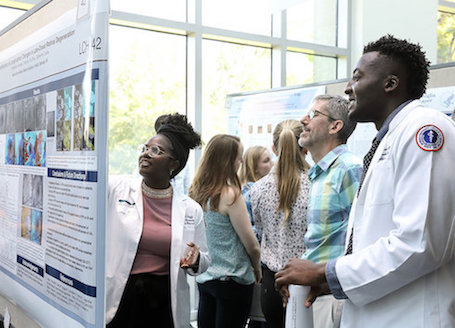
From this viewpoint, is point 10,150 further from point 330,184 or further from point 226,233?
point 226,233

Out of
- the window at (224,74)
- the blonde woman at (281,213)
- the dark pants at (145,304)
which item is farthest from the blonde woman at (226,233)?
the window at (224,74)

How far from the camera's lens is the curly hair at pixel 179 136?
7.64ft

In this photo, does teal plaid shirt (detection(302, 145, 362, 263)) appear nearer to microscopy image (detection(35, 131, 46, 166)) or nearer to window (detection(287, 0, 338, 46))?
microscopy image (detection(35, 131, 46, 166))

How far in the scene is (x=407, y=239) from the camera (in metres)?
1.12

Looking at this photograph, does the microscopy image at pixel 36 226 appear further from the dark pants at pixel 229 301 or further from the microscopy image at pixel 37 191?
the dark pants at pixel 229 301

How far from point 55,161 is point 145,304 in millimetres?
Result: 1059

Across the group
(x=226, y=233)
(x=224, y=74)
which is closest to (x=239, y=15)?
(x=224, y=74)

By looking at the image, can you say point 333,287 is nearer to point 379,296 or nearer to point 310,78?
point 379,296

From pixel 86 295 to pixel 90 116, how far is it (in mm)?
350

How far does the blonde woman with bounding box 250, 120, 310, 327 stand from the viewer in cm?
258

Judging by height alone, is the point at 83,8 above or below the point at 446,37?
below

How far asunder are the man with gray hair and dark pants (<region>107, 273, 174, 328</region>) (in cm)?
63

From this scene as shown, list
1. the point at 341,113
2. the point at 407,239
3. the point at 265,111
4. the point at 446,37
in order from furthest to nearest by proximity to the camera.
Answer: the point at 446,37 < the point at 265,111 < the point at 341,113 < the point at 407,239

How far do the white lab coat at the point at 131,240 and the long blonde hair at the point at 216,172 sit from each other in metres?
0.64
